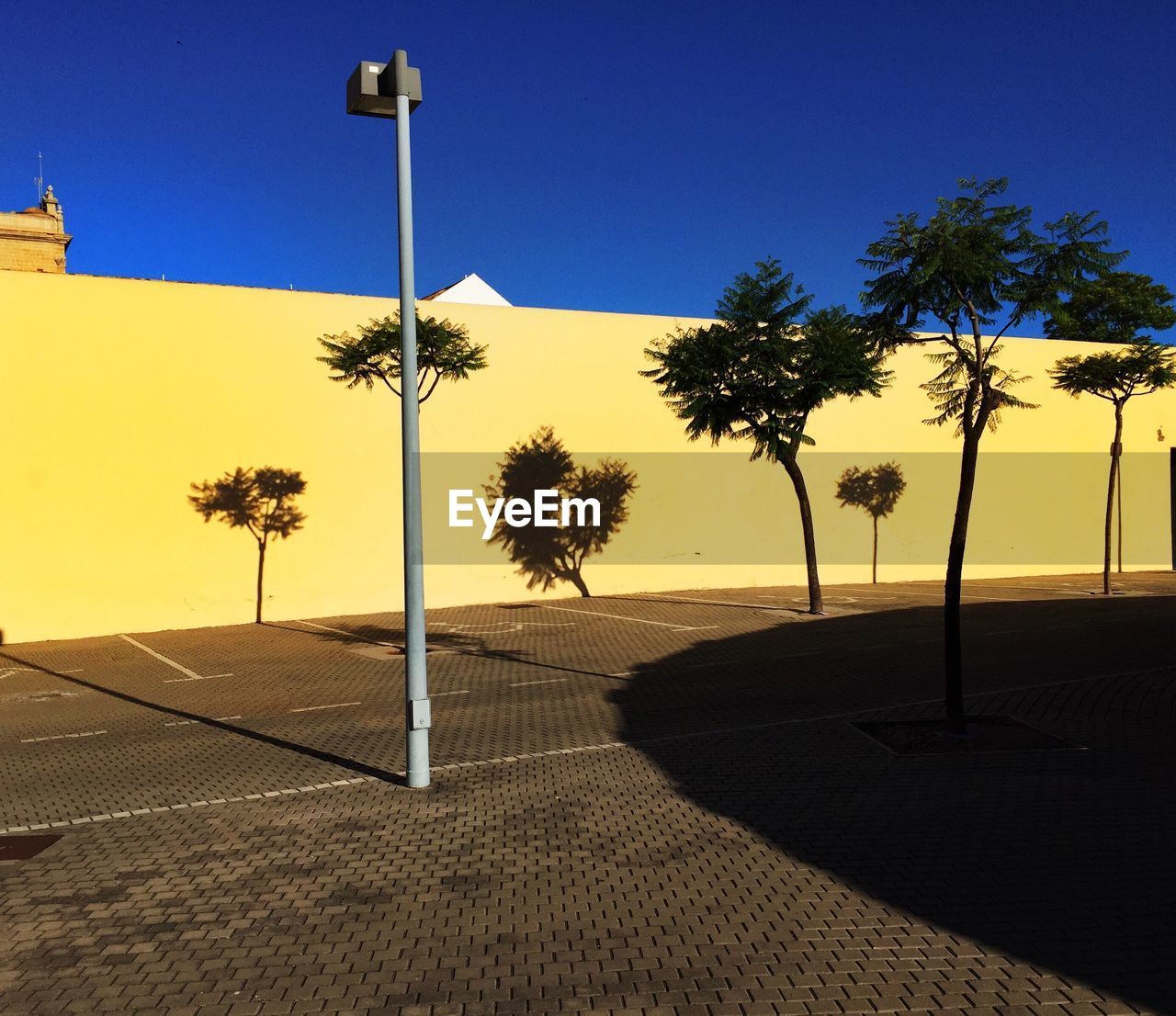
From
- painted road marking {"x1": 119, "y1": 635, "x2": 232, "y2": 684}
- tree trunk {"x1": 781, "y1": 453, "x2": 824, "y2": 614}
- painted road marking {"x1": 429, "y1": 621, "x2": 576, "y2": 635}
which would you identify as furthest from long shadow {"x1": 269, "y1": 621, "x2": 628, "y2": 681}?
tree trunk {"x1": 781, "y1": 453, "x2": 824, "y2": 614}

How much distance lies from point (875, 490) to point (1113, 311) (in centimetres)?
902

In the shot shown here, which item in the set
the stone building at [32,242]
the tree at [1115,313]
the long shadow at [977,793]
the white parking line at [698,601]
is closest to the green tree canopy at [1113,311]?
the tree at [1115,313]

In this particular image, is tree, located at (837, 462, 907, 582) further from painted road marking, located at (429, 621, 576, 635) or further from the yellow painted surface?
painted road marking, located at (429, 621, 576, 635)

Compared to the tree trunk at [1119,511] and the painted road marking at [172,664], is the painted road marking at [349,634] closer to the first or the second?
the painted road marking at [172,664]

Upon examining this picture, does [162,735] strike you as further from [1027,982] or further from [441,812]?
[1027,982]

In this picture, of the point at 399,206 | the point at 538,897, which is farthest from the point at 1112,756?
the point at 399,206

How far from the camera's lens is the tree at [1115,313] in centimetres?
1051

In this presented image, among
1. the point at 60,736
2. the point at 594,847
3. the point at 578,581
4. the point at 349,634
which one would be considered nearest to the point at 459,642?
the point at 349,634

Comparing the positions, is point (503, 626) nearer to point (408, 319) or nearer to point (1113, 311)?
point (408, 319)

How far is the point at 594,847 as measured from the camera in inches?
263

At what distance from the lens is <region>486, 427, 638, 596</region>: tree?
2312 cm

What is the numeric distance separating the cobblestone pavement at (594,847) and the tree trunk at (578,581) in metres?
10.2

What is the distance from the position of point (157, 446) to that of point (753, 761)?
1529 centimetres

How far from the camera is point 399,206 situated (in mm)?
7938
